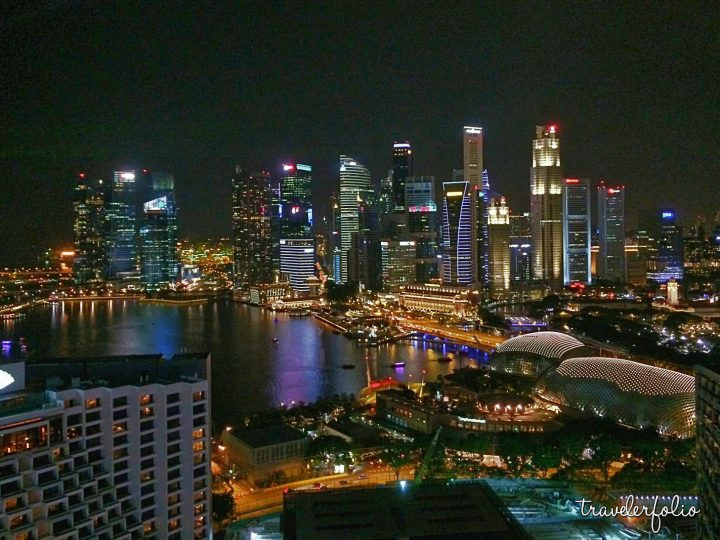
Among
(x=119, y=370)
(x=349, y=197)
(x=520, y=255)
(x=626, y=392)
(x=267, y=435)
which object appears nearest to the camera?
(x=119, y=370)

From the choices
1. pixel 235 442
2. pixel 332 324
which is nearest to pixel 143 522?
pixel 235 442

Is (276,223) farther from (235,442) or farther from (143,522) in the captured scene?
(143,522)

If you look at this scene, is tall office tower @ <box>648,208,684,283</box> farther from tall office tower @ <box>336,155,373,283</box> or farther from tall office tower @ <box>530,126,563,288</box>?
tall office tower @ <box>336,155,373,283</box>

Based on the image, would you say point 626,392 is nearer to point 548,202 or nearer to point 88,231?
point 548,202

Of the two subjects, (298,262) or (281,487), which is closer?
(281,487)

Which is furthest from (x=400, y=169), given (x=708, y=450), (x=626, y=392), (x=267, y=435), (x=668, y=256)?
(x=708, y=450)

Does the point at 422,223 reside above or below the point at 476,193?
below
